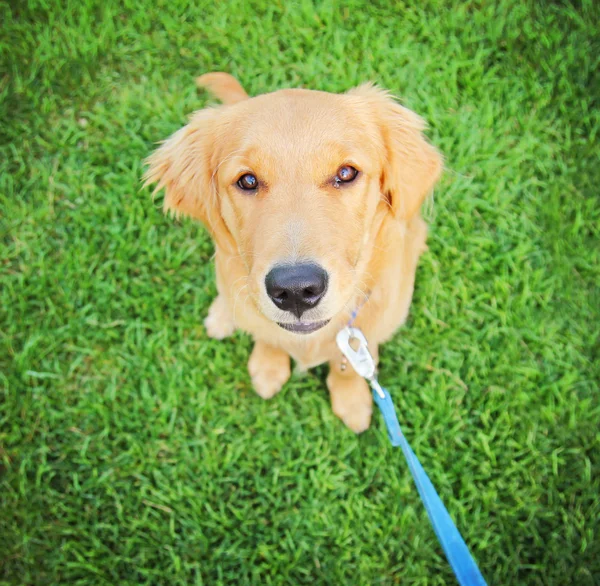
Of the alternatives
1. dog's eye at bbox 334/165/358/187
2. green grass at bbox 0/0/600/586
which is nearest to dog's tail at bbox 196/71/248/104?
green grass at bbox 0/0/600/586

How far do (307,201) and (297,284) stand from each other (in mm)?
393

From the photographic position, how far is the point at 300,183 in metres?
2.19

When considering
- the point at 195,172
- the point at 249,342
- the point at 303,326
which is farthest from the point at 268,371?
the point at 195,172

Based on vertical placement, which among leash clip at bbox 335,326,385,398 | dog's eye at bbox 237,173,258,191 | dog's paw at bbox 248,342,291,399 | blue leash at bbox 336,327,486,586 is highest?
dog's eye at bbox 237,173,258,191


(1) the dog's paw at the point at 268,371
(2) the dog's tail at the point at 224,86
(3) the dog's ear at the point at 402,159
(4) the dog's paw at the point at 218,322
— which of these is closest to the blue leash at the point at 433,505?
(3) the dog's ear at the point at 402,159

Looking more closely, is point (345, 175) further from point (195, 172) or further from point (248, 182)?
point (195, 172)

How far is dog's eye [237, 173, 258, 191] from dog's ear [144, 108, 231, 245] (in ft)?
0.81

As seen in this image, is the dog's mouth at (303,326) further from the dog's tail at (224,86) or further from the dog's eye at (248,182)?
the dog's tail at (224,86)

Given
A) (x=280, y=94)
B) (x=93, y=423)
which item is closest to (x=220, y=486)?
(x=93, y=423)

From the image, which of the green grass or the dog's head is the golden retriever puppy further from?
the green grass

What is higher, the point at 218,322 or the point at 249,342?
the point at 218,322

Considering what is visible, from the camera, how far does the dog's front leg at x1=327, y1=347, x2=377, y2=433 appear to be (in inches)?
126

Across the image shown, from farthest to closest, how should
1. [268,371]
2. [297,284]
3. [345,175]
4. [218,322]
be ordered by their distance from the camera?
1. [218,322]
2. [268,371]
3. [345,175]
4. [297,284]

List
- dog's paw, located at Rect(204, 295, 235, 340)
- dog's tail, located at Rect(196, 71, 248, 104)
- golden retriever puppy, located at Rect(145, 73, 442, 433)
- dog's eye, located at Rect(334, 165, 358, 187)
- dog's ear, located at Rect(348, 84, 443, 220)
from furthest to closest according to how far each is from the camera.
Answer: dog's paw, located at Rect(204, 295, 235, 340) → dog's tail, located at Rect(196, 71, 248, 104) → dog's ear, located at Rect(348, 84, 443, 220) → dog's eye, located at Rect(334, 165, 358, 187) → golden retriever puppy, located at Rect(145, 73, 442, 433)
